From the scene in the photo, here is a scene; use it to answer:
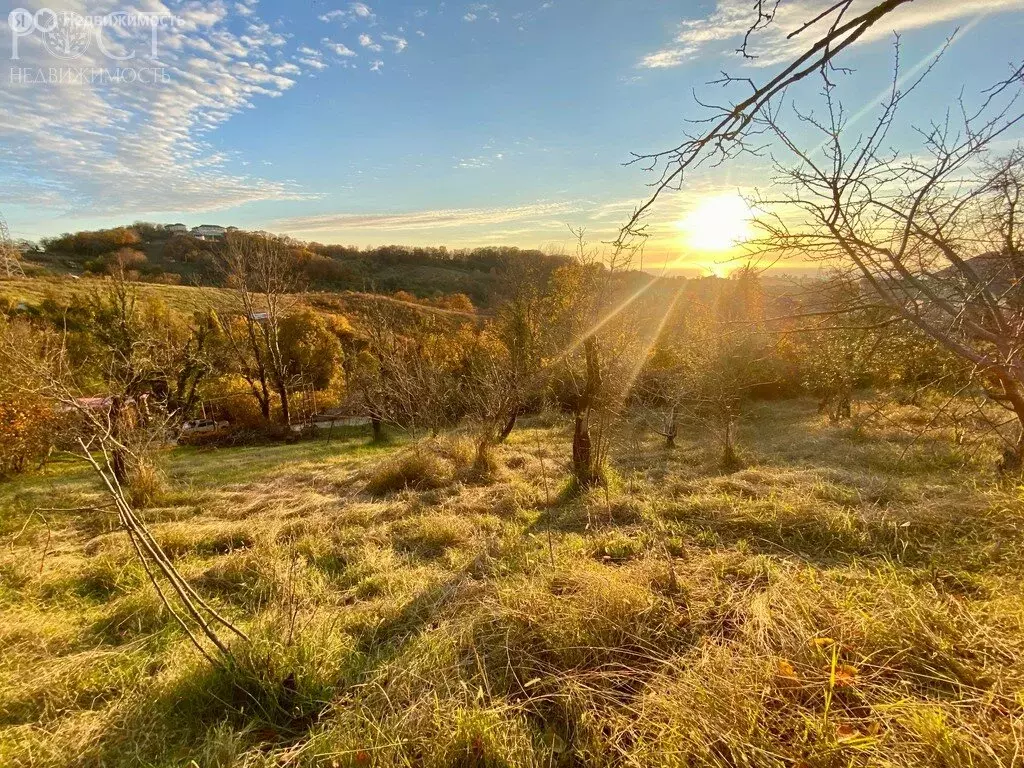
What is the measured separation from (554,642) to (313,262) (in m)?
51.9

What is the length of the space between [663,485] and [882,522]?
3061mm

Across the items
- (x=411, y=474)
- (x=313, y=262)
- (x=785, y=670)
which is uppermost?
(x=313, y=262)

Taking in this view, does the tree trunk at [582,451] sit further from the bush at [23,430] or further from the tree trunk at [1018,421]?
the bush at [23,430]

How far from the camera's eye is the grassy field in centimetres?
181

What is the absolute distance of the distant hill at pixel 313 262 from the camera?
129 feet

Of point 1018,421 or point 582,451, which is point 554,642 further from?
point 1018,421

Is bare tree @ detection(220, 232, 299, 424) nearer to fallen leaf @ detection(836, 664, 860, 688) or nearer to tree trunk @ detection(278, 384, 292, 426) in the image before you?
tree trunk @ detection(278, 384, 292, 426)

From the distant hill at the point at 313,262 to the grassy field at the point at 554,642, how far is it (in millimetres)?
28819

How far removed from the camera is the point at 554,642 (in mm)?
2512

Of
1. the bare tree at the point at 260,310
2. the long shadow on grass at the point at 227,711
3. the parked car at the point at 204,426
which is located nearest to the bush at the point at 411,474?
the long shadow on grass at the point at 227,711

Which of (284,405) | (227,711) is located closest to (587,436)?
(227,711)

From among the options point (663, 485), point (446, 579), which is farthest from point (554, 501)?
point (446, 579)

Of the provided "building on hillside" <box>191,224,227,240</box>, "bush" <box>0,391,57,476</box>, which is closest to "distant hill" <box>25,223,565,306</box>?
"building on hillside" <box>191,224,227,240</box>

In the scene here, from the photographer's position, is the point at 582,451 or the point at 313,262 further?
the point at 313,262
